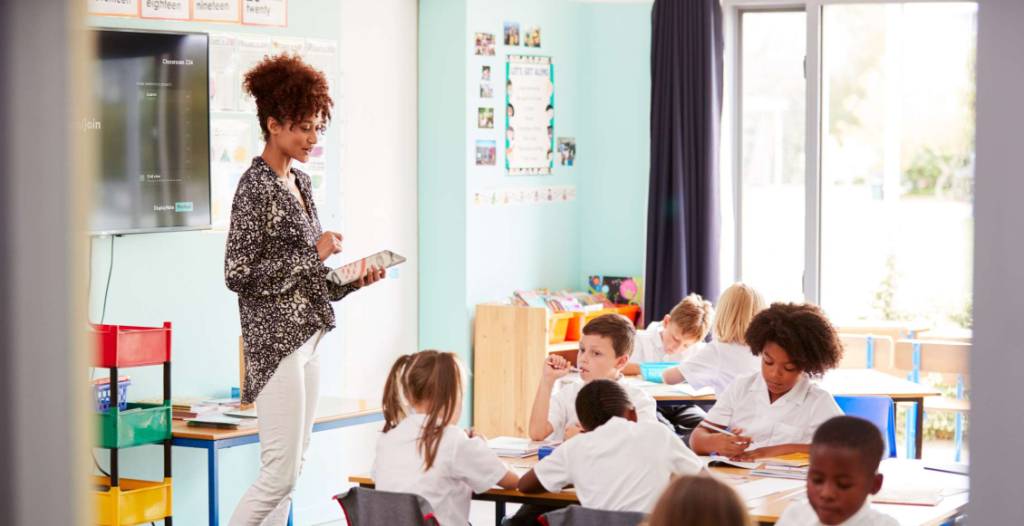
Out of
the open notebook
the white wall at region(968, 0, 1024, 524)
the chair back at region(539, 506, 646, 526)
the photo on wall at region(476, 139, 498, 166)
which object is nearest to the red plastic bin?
the open notebook

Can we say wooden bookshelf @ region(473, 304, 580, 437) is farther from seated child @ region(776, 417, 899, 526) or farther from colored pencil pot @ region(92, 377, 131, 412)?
seated child @ region(776, 417, 899, 526)

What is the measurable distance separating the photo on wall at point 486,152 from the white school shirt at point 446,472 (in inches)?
130

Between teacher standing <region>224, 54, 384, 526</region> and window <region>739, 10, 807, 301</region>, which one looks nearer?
teacher standing <region>224, 54, 384, 526</region>

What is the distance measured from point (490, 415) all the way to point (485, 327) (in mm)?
463

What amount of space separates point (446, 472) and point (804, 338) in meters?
1.19

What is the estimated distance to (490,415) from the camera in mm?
6504

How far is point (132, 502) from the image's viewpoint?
4.14 meters

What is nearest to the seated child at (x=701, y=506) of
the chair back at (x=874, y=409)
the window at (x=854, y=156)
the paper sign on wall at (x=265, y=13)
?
the chair back at (x=874, y=409)

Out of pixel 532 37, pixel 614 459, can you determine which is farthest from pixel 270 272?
pixel 532 37

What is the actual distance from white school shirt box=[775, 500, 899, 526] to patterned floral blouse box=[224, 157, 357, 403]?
1638mm

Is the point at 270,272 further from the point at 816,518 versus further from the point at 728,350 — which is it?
the point at 728,350

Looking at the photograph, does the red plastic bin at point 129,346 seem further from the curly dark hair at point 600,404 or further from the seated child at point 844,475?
the seated child at point 844,475

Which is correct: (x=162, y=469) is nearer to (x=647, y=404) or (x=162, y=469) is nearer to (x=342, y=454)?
(x=342, y=454)

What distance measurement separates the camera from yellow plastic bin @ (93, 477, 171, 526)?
13.4ft
